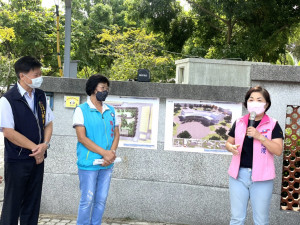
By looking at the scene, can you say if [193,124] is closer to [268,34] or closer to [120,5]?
[268,34]

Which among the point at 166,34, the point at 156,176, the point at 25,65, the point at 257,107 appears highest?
the point at 166,34

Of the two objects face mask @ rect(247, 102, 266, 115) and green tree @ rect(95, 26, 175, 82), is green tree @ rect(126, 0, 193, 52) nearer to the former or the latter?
green tree @ rect(95, 26, 175, 82)

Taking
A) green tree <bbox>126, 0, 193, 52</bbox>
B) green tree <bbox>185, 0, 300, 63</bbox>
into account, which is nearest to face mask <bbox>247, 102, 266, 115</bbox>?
green tree <bbox>185, 0, 300, 63</bbox>

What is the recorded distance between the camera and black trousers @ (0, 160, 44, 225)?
146 inches

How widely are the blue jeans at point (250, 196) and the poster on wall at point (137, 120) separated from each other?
6.16 ft

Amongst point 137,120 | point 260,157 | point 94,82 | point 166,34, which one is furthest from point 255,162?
point 166,34

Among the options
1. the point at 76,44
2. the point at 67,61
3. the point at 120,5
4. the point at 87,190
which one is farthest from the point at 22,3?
the point at 87,190

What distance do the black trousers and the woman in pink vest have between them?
1.95 m

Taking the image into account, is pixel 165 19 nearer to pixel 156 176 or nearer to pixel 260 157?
pixel 156 176

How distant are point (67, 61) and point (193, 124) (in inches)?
151

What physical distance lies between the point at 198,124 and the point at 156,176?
0.93m

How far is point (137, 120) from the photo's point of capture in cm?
539

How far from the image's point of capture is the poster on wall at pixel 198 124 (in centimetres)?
520

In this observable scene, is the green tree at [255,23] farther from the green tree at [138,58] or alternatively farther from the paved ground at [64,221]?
the paved ground at [64,221]
